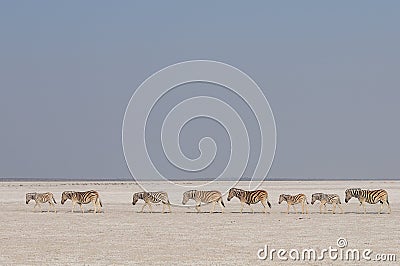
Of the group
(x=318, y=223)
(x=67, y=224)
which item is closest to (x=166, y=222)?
(x=67, y=224)

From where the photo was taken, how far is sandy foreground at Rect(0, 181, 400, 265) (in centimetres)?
1825

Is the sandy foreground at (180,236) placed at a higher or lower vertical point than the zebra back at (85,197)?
lower

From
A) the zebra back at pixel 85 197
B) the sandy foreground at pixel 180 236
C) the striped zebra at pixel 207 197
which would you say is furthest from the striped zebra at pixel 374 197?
the zebra back at pixel 85 197

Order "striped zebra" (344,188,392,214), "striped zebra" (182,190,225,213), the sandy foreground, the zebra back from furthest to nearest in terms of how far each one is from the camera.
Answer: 1. "striped zebra" (182,190,225,213)
2. the zebra back
3. "striped zebra" (344,188,392,214)
4. the sandy foreground

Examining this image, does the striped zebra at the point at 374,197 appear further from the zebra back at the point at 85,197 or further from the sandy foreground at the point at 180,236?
the zebra back at the point at 85,197

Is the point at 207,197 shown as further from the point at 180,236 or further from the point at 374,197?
the point at 180,236

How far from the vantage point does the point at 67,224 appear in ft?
89.8

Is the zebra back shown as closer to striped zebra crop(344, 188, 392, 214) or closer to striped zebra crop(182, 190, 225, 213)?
striped zebra crop(182, 190, 225, 213)

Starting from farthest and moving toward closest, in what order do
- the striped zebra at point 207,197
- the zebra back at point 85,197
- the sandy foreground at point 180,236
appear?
the striped zebra at point 207,197 < the zebra back at point 85,197 < the sandy foreground at point 180,236

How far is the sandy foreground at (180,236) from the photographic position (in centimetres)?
1825

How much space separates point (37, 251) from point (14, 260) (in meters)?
1.62

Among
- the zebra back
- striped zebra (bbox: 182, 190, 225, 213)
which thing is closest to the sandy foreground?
striped zebra (bbox: 182, 190, 225, 213)

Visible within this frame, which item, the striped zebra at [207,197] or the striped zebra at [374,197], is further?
the striped zebra at [207,197]

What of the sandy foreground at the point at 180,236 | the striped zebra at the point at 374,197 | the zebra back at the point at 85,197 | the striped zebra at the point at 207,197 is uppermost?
the striped zebra at the point at 374,197
